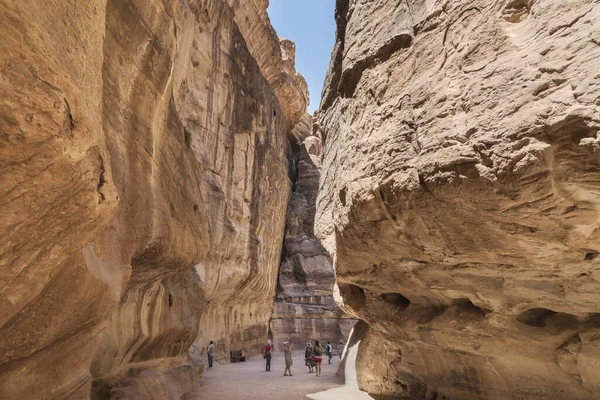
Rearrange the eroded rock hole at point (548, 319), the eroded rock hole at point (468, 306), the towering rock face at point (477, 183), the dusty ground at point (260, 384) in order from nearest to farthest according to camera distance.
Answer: the towering rock face at point (477, 183)
the eroded rock hole at point (548, 319)
the eroded rock hole at point (468, 306)
the dusty ground at point (260, 384)

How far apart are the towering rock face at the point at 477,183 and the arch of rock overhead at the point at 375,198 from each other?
2 centimetres

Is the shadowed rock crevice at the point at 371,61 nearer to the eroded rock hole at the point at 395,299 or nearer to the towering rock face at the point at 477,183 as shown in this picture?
the towering rock face at the point at 477,183

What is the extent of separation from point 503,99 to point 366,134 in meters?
1.87

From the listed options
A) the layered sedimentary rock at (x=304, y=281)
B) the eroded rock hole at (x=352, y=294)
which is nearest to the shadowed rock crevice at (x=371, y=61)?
the eroded rock hole at (x=352, y=294)

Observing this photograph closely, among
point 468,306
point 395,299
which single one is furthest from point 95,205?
point 395,299

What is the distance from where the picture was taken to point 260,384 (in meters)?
10.9

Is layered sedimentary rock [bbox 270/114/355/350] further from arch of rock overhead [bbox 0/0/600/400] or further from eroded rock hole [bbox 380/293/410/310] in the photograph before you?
arch of rock overhead [bbox 0/0/600/400]

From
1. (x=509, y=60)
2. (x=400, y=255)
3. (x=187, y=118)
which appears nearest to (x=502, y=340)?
(x=400, y=255)

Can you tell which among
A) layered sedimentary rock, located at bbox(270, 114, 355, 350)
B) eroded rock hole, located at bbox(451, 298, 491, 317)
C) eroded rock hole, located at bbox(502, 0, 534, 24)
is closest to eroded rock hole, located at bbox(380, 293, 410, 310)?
eroded rock hole, located at bbox(451, 298, 491, 317)

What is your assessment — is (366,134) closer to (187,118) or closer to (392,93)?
(392,93)

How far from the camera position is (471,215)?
162 inches

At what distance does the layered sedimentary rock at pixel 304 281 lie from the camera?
23.3m

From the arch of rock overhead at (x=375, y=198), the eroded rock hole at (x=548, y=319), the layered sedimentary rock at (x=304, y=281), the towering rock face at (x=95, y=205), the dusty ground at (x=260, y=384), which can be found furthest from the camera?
the layered sedimentary rock at (x=304, y=281)

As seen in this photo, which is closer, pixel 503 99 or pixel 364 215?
pixel 503 99
